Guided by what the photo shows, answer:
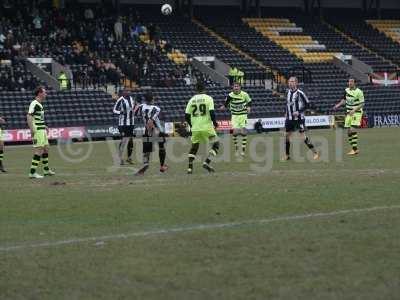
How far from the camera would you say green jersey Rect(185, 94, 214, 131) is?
772 inches

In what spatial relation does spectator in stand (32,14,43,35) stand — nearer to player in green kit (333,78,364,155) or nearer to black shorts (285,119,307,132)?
player in green kit (333,78,364,155)

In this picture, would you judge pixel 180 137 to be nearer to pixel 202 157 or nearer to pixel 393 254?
pixel 202 157

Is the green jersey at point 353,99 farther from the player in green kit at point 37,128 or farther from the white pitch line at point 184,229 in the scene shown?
the white pitch line at point 184,229

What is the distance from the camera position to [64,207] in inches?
516

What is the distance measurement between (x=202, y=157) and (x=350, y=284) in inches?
716

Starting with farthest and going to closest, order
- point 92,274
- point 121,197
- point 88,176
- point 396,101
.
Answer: point 396,101, point 88,176, point 121,197, point 92,274

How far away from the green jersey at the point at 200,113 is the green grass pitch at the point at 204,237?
5.93 feet

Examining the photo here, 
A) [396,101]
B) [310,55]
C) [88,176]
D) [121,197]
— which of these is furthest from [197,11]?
[121,197]

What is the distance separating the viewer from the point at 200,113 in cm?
1962

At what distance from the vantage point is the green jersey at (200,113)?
19609 mm

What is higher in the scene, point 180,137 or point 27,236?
point 27,236

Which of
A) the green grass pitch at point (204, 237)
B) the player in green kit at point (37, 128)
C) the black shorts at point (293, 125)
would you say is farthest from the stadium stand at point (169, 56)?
the green grass pitch at point (204, 237)

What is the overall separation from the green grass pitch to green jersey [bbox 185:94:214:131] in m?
1.81

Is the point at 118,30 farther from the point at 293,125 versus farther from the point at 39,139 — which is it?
the point at 39,139
